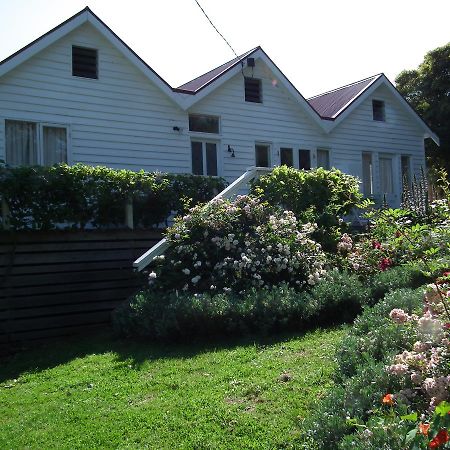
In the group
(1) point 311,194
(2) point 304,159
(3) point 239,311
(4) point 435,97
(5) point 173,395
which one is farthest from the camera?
(4) point 435,97

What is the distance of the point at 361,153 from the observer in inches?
722

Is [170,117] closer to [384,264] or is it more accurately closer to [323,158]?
[323,158]

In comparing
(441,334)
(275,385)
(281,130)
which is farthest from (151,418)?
(281,130)

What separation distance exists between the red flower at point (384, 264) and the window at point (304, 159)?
8579mm

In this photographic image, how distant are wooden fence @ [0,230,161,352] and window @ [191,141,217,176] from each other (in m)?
5.55

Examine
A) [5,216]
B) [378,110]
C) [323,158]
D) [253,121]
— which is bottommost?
[5,216]

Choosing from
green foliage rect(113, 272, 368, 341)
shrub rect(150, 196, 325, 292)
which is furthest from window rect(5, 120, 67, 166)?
green foliage rect(113, 272, 368, 341)

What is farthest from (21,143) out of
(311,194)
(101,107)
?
(311,194)

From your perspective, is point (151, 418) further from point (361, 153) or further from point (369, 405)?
point (361, 153)

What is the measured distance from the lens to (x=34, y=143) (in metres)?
12.2

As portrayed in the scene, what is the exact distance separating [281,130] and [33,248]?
9.79m

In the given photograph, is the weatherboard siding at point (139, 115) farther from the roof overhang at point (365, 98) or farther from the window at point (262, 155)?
the roof overhang at point (365, 98)

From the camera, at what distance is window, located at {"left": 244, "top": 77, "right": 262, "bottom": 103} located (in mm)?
15820

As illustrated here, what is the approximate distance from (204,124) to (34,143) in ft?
15.5
